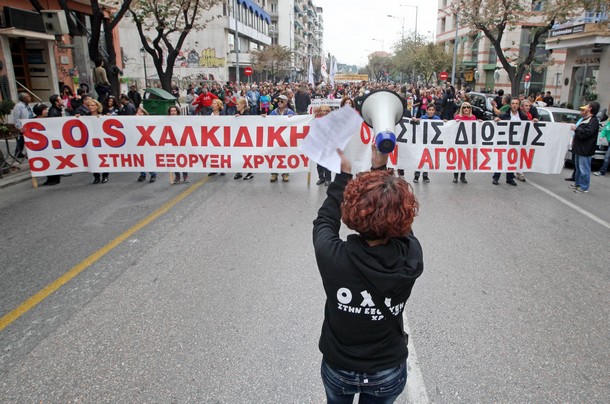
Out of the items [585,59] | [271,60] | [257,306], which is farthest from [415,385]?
[271,60]

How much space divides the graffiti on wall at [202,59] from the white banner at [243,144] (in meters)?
45.5

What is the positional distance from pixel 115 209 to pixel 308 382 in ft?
18.0

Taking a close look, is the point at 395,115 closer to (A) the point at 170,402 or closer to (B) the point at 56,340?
(A) the point at 170,402

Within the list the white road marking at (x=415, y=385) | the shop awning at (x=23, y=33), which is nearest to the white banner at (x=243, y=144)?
the white road marking at (x=415, y=385)

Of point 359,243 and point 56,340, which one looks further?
point 56,340

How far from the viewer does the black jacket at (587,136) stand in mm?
8648

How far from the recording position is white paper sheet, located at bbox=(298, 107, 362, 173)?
212cm

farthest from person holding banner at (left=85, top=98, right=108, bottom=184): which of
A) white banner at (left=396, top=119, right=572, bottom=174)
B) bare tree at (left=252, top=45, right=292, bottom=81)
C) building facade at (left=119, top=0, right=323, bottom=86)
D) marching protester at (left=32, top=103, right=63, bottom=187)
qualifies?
bare tree at (left=252, top=45, right=292, bottom=81)

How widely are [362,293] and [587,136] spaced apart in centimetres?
875

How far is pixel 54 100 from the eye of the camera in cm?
984

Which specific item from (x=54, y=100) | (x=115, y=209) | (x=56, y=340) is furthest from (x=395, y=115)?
(x=54, y=100)

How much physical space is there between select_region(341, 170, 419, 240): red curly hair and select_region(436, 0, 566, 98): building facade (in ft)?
130

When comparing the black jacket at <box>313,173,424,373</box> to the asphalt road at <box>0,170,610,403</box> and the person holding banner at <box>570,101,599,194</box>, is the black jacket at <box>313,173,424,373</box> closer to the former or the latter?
the asphalt road at <box>0,170,610,403</box>

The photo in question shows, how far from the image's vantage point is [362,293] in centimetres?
177
